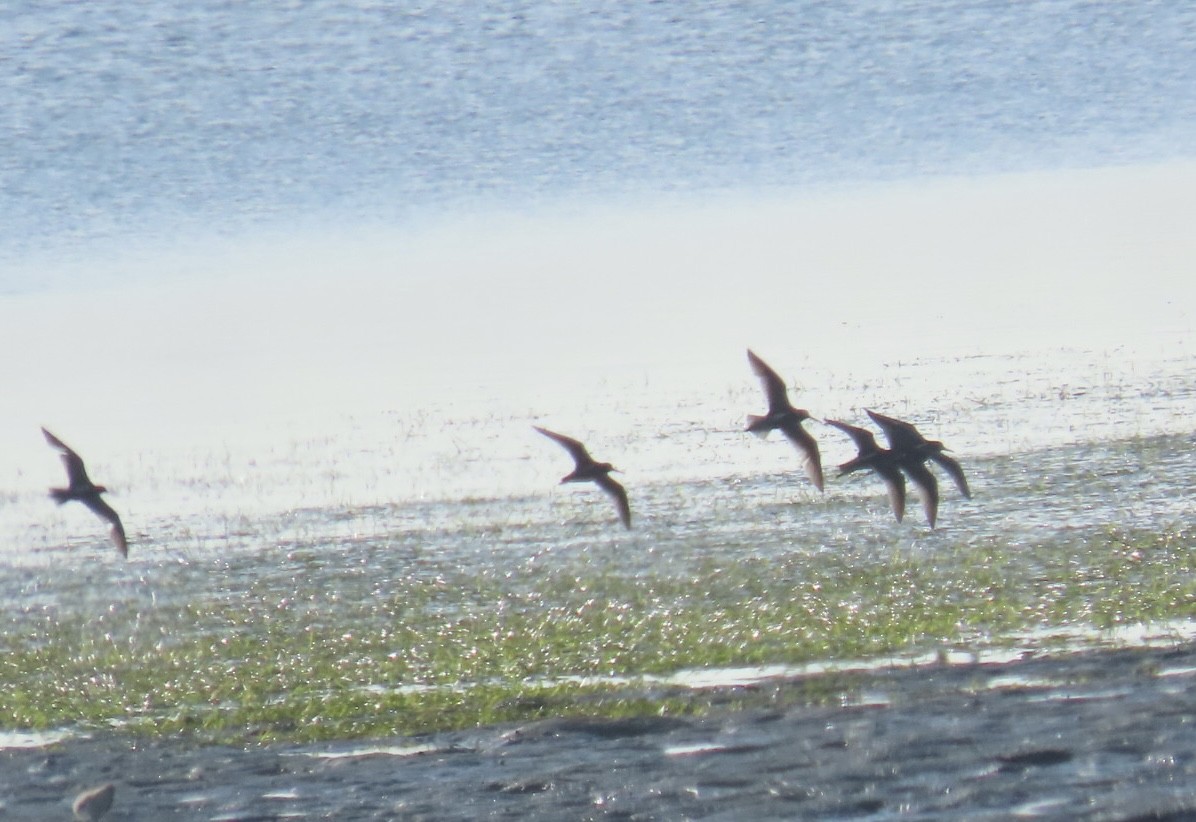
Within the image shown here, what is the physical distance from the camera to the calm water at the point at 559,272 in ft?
66.7

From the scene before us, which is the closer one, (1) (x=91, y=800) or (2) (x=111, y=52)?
(1) (x=91, y=800)

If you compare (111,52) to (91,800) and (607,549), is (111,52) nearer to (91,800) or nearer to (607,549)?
(607,549)

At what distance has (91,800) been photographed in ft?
37.2

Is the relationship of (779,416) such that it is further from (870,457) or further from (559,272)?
(559,272)

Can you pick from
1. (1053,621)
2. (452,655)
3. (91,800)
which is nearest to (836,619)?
(1053,621)

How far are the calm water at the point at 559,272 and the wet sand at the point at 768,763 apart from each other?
523cm

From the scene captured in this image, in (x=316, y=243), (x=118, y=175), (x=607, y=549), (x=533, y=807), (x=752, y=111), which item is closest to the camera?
(x=533, y=807)

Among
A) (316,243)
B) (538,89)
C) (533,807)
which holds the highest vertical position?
(538,89)

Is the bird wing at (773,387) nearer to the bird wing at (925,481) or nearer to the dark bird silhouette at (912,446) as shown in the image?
the dark bird silhouette at (912,446)

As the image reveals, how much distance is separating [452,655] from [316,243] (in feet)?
116

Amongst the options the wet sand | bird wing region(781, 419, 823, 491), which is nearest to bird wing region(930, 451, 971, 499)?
bird wing region(781, 419, 823, 491)

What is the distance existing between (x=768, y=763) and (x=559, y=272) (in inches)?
1327

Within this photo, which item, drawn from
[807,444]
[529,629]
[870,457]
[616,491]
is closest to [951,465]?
[870,457]

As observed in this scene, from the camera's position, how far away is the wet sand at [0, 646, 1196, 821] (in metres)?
10.3
